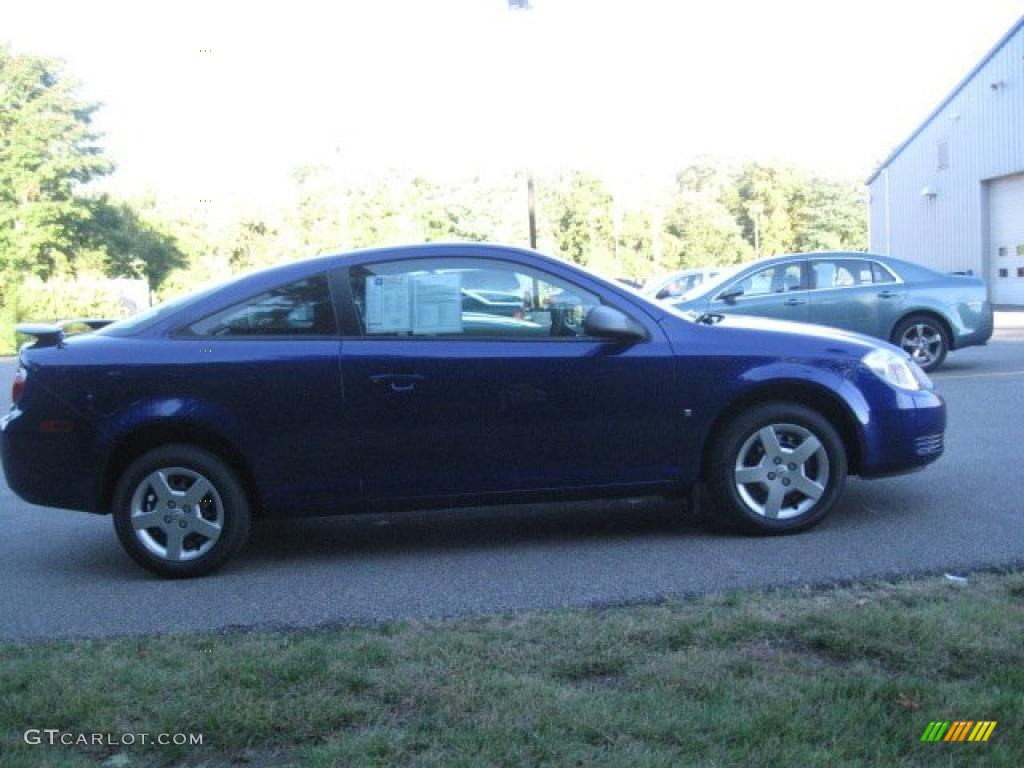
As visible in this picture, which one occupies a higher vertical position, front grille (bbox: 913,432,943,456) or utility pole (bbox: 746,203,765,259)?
utility pole (bbox: 746,203,765,259)

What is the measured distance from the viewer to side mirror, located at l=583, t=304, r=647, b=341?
5.91 m

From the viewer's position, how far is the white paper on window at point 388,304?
19.7 ft

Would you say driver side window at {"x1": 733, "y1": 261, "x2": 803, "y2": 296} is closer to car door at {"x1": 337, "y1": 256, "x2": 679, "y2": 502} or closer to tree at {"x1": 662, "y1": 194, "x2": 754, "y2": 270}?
car door at {"x1": 337, "y1": 256, "x2": 679, "y2": 502}

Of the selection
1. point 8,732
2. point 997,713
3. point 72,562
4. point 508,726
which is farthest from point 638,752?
point 72,562

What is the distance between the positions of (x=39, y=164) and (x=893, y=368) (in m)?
47.5

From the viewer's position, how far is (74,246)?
51188 mm

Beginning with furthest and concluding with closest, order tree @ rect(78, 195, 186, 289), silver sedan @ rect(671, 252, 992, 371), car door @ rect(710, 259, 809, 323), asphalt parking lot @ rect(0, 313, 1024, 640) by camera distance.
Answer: tree @ rect(78, 195, 186, 289) → silver sedan @ rect(671, 252, 992, 371) → car door @ rect(710, 259, 809, 323) → asphalt parking lot @ rect(0, 313, 1024, 640)

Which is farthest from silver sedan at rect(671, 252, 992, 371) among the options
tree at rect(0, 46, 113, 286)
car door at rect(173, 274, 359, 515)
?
tree at rect(0, 46, 113, 286)

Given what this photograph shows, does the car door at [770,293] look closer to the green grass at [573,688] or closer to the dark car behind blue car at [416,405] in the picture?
the dark car behind blue car at [416,405]

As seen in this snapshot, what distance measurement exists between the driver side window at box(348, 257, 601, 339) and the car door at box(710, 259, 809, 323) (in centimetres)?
785

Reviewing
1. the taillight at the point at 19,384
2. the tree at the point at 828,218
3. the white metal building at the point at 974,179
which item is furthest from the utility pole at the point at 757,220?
the taillight at the point at 19,384

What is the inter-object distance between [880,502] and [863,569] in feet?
5.24

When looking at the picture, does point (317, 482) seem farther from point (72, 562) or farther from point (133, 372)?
point (72, 562)

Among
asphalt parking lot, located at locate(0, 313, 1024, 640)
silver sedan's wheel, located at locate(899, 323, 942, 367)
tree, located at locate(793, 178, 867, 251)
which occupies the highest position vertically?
tree, located at locate(793, 178, 867, 251)
